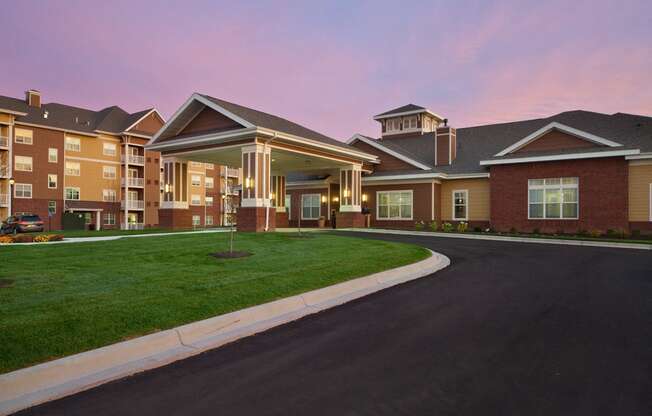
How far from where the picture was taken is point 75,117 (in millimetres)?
51625

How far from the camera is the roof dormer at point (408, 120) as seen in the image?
4081 cm

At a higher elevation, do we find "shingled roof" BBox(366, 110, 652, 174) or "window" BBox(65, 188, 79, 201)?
"shingled roof" BBox(366, 110, 652, 174)

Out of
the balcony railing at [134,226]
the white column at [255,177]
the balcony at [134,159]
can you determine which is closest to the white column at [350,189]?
the white column at [255,177]

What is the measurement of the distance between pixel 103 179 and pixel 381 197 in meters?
37.5

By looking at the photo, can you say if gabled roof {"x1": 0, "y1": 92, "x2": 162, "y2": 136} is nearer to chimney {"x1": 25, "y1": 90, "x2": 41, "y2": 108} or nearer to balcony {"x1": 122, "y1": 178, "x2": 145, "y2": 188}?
chimney {"x1": 25, "y1": 90, "x2": 41, "y2": 108}

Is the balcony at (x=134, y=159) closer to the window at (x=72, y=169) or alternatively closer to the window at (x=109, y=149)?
the window at (x=109, y=149)

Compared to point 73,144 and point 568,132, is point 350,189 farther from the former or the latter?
point 73,144

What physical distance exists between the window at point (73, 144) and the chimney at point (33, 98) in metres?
4.75

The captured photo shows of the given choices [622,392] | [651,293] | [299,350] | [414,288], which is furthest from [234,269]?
[651,293]

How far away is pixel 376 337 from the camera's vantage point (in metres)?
6.22

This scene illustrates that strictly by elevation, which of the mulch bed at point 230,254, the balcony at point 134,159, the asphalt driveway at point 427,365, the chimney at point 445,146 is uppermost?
the balcony at point 134,159

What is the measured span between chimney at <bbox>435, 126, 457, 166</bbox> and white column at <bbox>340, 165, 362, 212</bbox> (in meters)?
6.34

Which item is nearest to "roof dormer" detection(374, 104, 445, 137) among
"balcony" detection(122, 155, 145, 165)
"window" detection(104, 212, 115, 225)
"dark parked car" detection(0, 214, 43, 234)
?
"dark parked car" detection(0, 214, 43, 234)

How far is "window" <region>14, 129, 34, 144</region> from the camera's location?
45219 millimetres
